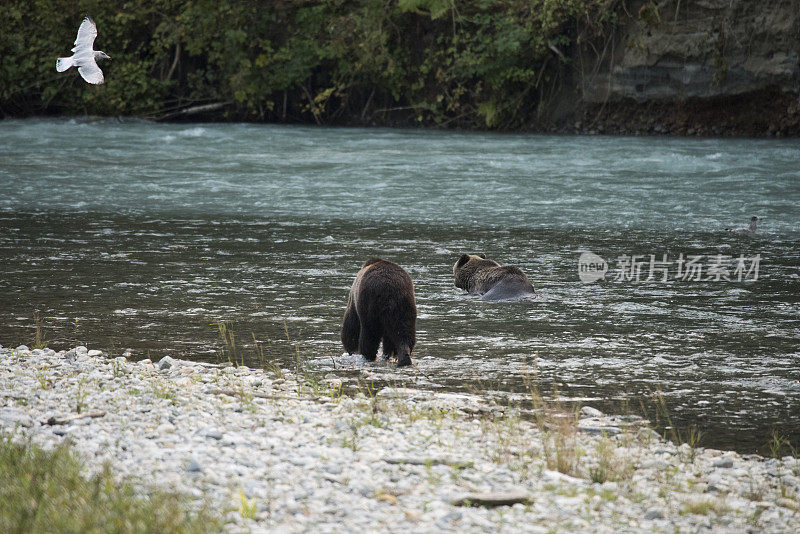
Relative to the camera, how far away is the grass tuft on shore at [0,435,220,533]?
A: 4.11 metres

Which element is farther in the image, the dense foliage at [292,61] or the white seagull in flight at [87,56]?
the dense foliage at [292,61]

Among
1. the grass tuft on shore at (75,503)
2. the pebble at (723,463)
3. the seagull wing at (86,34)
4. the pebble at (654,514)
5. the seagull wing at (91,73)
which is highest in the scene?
the seagull wing at (86,34)

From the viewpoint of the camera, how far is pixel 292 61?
102ft

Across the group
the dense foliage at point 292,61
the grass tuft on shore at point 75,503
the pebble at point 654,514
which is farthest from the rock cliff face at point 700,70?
the grass tuft on shore at point 75,503

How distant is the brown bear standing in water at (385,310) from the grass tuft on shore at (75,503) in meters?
3.23

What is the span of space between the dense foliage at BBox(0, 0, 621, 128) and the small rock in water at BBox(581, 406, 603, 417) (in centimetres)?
2233

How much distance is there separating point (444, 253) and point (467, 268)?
197cm

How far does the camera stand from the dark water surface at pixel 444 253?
25.5ft

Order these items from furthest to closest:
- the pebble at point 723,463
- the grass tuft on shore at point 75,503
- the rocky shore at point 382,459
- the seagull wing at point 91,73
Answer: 1. the seagull wing at point 91,73
2. the pebble at point 723,463
3. the rocky shore at point 382,459
4. the grass tuft on shore at point 75,503

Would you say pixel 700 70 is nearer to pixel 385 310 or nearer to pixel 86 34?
pixel 86 34

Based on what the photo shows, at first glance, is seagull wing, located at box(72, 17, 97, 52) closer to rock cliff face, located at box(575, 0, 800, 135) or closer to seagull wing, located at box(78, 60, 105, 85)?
seagull wing, located at box(78, 60, 105, 85)

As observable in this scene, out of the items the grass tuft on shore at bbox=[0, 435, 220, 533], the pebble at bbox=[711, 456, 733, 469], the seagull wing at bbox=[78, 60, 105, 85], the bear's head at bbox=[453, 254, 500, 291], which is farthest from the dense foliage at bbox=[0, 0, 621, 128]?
the grass tuft on shore at bbox=[0, 435, 220, 533]

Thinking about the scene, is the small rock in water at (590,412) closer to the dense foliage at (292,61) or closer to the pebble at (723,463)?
the pebble at (723,463)

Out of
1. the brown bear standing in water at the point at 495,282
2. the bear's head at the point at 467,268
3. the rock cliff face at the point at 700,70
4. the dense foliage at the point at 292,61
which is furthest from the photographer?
the dense foliage at the point at 292,61
